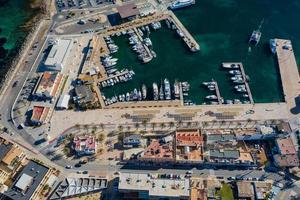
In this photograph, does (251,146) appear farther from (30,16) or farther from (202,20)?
(30,16)

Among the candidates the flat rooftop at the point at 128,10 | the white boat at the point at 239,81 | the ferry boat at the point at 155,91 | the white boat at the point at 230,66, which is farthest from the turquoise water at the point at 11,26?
the white boat at the point at 239,81

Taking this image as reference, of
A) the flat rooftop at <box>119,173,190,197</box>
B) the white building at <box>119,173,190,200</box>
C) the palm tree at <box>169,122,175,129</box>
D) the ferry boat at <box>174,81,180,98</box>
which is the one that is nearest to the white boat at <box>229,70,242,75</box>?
the ferry boat at <box>174,81,180,98</box>

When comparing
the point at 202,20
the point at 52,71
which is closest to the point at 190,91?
the point at 202,20

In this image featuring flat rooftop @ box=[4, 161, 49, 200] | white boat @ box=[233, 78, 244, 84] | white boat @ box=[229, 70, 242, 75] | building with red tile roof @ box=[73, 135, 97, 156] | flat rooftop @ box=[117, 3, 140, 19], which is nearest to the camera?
flat rooftop @ box=[4, 161, 49, 200]

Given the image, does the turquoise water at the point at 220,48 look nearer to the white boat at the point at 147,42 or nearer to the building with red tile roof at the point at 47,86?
the white boat at the point at 147,42

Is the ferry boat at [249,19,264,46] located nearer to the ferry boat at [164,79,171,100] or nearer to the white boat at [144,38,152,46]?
the ferry boat at [164,79,171,100]
